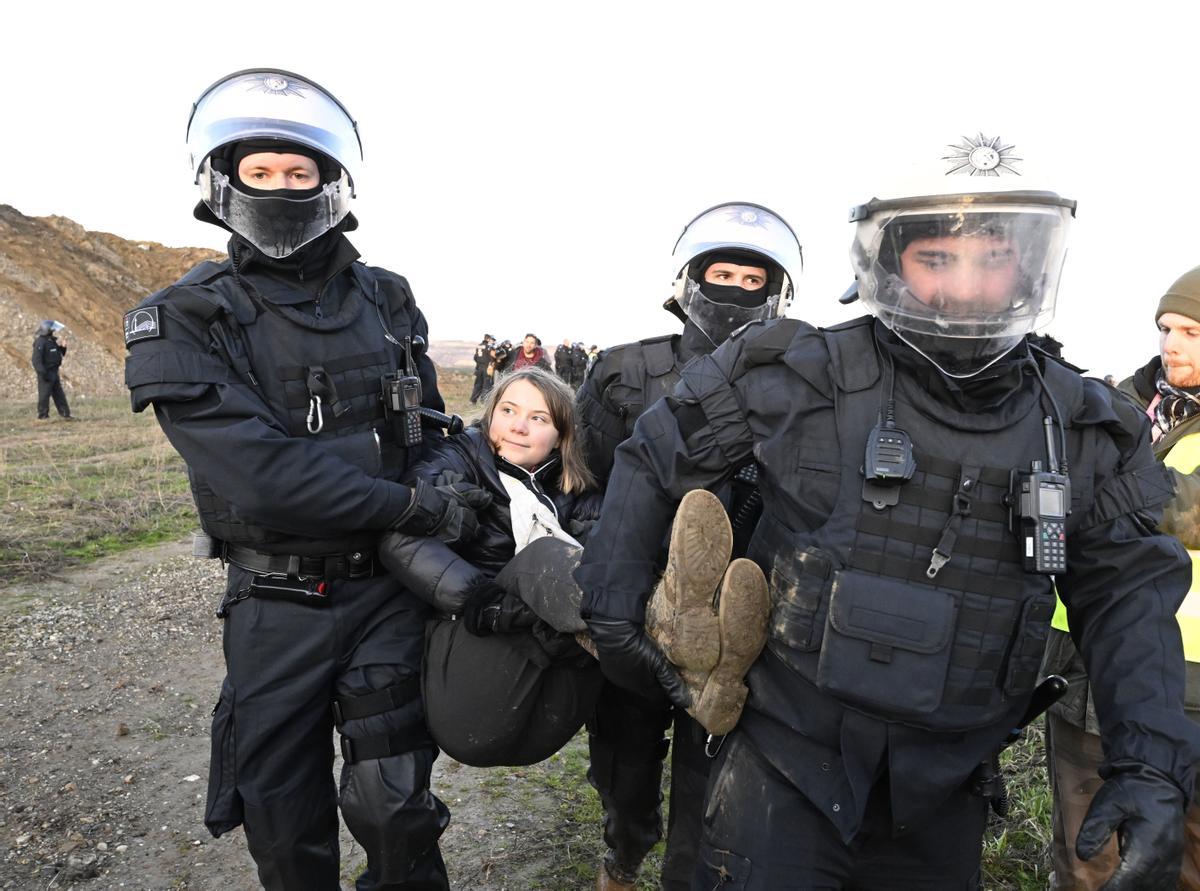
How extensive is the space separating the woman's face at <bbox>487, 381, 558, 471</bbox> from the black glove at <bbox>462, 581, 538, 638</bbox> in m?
0.64

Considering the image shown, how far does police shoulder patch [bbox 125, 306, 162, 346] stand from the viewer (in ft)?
7.47

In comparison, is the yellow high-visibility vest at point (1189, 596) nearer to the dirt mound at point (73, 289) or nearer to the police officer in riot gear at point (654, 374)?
the police officer in riot gear at point (654, 374)

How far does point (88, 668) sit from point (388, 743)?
331 centimetres

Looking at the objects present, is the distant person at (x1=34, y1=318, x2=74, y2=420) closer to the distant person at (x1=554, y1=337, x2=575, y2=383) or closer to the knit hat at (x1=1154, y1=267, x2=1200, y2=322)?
the distant person at (x1=554, y1=337, x2=575, y2=383)

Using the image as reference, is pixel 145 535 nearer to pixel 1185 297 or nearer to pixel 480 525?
pixel 480 525

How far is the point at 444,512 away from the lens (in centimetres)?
253

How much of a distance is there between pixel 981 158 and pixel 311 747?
232cm

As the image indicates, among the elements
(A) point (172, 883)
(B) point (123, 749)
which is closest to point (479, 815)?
(A) point (172, 883)

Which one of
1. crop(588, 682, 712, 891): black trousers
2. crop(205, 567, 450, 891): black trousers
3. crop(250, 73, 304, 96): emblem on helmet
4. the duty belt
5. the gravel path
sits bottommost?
the gravel path

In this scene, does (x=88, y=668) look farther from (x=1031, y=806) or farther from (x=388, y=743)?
(x=1031, y=806)

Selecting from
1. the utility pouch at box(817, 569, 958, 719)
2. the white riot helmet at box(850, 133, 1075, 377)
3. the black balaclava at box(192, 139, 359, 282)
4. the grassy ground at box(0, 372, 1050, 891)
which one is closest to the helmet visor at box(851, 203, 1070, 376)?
the white riot helmet at box(850, 133, 1075, 377)

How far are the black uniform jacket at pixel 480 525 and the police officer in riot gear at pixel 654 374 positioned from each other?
345mm

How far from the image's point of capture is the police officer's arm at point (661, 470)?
2031 mm

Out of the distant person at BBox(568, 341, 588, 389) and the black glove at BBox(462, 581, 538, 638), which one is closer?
the black glove at BBox(462, 581, 538, 638)
